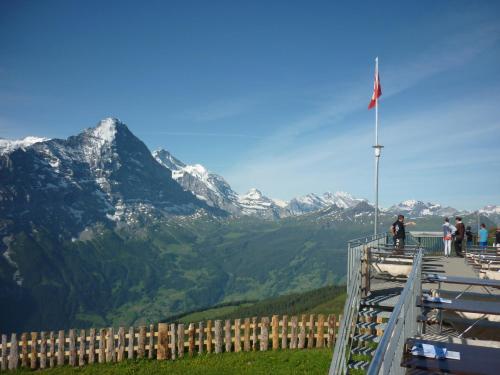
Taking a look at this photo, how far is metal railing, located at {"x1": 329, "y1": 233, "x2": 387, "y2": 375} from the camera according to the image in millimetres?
9312

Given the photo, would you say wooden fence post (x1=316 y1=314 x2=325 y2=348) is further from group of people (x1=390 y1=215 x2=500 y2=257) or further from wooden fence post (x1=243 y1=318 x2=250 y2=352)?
group of people (x1=390 y1=215 x2=500 y2=257)

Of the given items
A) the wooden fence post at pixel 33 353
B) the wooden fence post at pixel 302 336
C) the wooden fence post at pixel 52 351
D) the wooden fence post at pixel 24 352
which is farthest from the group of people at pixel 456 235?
the wooden fence post at pixel 24 352

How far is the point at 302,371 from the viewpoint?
18.3 m

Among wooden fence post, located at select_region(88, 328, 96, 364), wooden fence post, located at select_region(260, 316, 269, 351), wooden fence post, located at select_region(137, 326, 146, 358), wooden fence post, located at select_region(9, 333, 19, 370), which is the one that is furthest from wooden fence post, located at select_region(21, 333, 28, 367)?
wooden fence post, located at select_region(260, 316, 269, 351)

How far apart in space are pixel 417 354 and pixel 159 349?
1878cm

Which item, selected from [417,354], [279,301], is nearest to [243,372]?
[417,354]

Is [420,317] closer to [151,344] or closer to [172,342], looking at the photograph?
[172,342]

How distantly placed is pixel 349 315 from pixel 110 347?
1468 centimetres

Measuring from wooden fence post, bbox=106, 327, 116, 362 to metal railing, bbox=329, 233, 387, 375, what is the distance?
42.5 feet

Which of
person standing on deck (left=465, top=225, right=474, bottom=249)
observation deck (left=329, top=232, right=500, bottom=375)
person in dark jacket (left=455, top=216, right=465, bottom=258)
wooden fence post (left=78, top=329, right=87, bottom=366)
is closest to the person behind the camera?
observation deck (left=329, top=232, right=500, bottom=375)

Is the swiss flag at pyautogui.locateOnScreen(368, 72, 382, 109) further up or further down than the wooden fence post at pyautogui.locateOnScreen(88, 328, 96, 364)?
further up

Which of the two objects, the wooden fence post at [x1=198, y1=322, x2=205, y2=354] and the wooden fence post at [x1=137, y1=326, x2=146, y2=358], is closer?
the wooden fence post at [x1=137, y1=326, x2=146, y2=358]

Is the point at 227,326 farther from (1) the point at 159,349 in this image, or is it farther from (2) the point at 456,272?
(2) the point at 456,272

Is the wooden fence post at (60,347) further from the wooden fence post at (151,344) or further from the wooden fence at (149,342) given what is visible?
the wooden fence post at (151,344)
